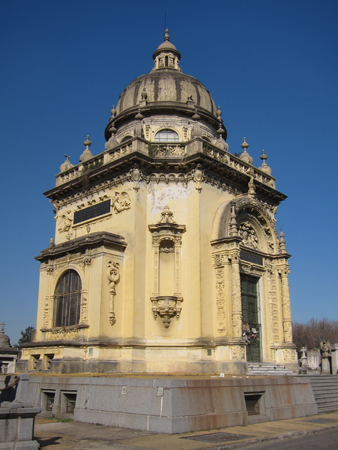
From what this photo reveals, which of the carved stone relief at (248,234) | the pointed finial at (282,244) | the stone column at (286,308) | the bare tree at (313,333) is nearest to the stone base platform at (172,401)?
the stone column at (286,308)

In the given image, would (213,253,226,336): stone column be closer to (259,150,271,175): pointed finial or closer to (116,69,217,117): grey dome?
(259,150,271,175): pointed finial

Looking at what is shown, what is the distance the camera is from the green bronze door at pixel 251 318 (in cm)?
2442

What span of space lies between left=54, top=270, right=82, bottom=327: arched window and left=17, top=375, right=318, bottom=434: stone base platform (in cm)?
608

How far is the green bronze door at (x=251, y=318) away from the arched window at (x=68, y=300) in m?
8.59

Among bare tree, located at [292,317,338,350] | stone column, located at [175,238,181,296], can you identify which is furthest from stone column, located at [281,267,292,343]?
bare tree, located at [292,317,338,350]

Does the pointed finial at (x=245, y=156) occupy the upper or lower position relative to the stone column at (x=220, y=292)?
upper

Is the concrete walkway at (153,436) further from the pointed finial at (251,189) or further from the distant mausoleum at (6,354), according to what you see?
the distant mausoleum at (6,354)

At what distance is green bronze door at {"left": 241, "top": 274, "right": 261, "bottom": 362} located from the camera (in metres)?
24.4

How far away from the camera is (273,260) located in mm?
27359

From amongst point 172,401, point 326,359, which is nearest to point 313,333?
point 326,359

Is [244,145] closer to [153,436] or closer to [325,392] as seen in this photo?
[325,392]

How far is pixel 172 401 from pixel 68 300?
12.5 metres

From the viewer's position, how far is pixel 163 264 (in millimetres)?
22969

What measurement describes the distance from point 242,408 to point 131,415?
352cm
